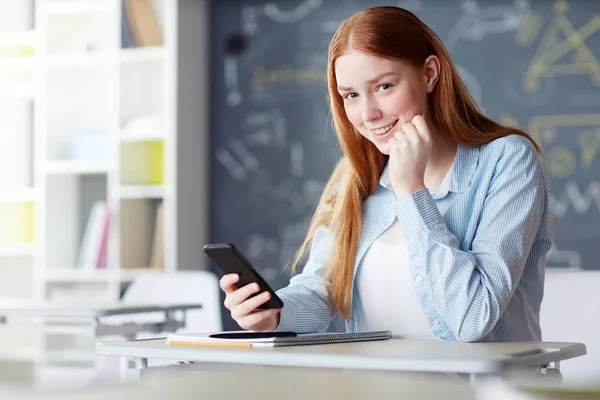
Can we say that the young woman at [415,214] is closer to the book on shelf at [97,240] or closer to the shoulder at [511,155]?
the shoulder at [511,155]

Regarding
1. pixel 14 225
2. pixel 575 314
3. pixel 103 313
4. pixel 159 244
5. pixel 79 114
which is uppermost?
pixel 79 114

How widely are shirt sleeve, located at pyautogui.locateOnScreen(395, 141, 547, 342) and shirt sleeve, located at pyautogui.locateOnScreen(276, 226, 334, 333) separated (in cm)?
27

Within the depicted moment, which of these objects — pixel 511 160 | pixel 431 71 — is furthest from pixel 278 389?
pixel 431 71

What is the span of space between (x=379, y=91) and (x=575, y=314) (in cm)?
85

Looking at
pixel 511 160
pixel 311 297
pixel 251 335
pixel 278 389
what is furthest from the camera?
pixel 311 297

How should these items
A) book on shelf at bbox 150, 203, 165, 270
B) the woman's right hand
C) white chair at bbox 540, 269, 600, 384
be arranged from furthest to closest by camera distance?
book on shelf at bbox 150, 203, 165, 270 < white chair at bbox 540, 269, 600, 384 < the woman's right hand

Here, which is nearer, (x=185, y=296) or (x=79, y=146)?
(x=185, y=296)

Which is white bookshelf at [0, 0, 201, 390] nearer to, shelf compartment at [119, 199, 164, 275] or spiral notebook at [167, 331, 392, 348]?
shelf compartment at [119, 199, 164, 275]

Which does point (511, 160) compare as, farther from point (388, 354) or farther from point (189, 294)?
point (189, 294)

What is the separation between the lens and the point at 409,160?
1.81 m

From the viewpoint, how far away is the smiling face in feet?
6.30

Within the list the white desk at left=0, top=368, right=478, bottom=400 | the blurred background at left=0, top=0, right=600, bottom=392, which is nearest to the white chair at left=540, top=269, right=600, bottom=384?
the white desk at left=0, top=368, right=478, bottom=400

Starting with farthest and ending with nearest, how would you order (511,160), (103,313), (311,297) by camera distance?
(103,313)
(311,297)
(511,160)

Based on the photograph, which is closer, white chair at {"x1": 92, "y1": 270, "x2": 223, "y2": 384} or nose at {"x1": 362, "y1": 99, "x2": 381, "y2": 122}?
nose at {"x1": 362, "y1": 99, "x2": 381, "y2": 122}
